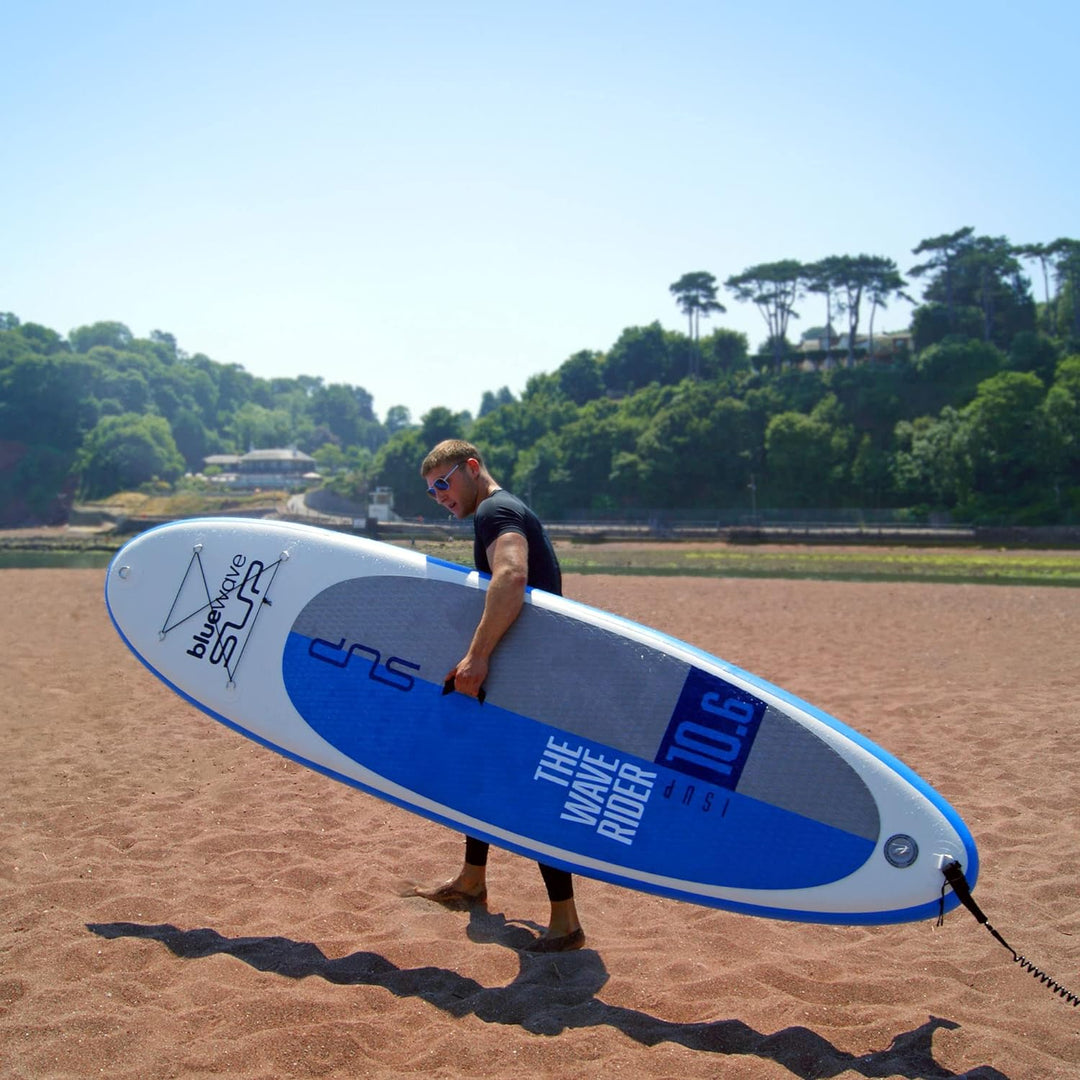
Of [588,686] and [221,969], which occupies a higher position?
[588,686]

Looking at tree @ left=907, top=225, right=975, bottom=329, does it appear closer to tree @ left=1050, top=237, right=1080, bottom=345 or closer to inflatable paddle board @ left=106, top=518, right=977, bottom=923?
tree @ left=1050, top=237, right=1080, bottom=345

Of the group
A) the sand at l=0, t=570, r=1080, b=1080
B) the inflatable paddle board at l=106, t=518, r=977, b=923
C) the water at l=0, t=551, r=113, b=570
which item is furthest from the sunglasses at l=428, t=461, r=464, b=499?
the water at l=0, t=551, r=113, b=570

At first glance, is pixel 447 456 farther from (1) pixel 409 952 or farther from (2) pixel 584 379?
(2) pixel 584 379

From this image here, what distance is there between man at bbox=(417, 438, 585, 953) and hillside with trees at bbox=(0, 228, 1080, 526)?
137 feet

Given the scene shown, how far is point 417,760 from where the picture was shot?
3.62m

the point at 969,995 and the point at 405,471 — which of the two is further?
the point at 405,471

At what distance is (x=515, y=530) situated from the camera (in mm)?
3400

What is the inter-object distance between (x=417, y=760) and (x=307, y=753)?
53cm

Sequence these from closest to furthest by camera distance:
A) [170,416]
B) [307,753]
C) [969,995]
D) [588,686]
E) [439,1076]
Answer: [439,1076], [969,995], [588,686], [307,753], [170,416]

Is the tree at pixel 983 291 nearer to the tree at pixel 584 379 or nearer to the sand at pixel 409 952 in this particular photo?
the tree at pixel 584 379

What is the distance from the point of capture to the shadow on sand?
2764mm

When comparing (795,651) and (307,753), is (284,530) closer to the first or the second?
(307,753)

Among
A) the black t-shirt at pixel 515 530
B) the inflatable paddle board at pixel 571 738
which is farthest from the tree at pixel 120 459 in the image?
the black t-shirt at pixel 515 530

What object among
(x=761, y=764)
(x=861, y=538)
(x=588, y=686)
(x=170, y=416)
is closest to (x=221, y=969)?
(x=588, y=686)
